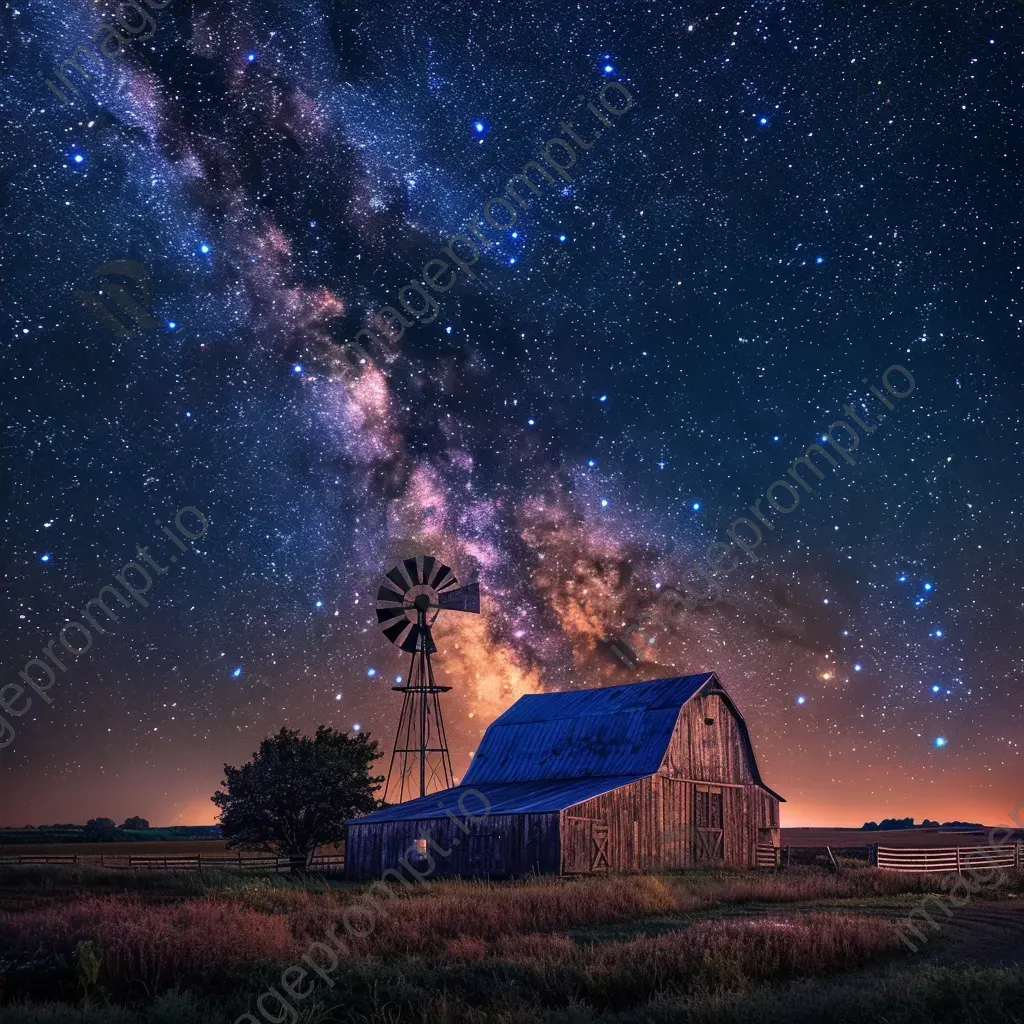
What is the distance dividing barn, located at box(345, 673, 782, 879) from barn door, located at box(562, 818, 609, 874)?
38 mm

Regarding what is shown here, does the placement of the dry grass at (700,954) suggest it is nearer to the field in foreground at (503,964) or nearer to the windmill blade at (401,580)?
the field in foreground at (503,964)

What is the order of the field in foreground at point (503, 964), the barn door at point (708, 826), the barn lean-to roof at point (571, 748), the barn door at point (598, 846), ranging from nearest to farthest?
the field in foreground at point (503, 964) < the barn door at point (598, 846) < the barn lean-to roof at point (571, 748) < the barn door at point (708, 826)

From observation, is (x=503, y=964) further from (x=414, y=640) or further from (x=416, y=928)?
(x=414, y=640)

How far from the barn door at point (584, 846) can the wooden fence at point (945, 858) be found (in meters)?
11.4

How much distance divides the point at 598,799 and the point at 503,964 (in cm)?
1950

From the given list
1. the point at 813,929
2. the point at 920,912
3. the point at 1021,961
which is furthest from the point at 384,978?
the point at 920,912

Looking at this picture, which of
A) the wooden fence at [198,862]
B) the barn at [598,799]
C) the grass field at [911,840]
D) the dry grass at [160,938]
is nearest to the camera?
the dry grass at [160,938]

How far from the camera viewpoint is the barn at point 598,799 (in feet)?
105

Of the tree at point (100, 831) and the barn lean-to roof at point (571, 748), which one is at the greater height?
the barn lean-to roof at point (571, 748)

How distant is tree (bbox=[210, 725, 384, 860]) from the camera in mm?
42281

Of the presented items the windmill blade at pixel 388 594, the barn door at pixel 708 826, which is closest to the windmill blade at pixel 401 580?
the windmill blade at pixel 388 594

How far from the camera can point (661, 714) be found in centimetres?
3725

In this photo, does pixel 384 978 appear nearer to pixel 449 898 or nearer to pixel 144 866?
pixel 449 898

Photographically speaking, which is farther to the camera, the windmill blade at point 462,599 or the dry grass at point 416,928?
the windmill blade at point 462,599
